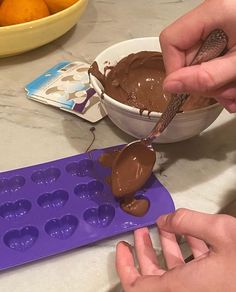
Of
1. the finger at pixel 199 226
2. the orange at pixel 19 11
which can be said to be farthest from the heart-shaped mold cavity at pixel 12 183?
the orange at pixel 19 11

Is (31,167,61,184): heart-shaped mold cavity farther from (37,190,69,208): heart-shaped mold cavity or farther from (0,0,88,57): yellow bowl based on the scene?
(0,0,88,57): yellow bowl

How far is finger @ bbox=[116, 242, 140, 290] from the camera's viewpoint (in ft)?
1.69

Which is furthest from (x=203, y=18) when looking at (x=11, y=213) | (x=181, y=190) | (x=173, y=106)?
(x=11, y=213)

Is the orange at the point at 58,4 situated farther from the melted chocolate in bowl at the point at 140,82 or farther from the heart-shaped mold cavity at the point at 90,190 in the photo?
the heart-shaped mold cavity at the point at 90,190

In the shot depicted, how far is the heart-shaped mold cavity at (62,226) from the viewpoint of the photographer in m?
0.59

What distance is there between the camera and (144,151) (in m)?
0.65

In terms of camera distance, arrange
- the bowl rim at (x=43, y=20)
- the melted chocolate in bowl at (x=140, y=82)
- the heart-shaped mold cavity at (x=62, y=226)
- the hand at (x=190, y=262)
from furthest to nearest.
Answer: the bowl rim at (x=43, y=20)
the melted chocolate in bowl at (x=140, y=82)
the heart-shaped mold cavity at (x=62, y=226)
the hand at (x=190, y=262)

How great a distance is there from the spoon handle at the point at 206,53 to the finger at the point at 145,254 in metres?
0.14

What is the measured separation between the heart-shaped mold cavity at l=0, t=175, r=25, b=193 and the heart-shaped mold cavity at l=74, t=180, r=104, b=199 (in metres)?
0.07

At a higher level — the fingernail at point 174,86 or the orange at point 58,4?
the fingernail at point 174,86

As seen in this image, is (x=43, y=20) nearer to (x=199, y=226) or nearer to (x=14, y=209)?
(x=14, y=209)

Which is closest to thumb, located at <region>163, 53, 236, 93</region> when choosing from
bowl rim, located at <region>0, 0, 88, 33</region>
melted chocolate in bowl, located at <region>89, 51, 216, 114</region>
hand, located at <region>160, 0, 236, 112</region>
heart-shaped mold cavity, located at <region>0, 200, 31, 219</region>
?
hand, located at <region>160, 0, 236, 112</region>

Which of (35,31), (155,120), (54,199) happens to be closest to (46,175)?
(54,199)

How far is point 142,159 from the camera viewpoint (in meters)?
0.65
